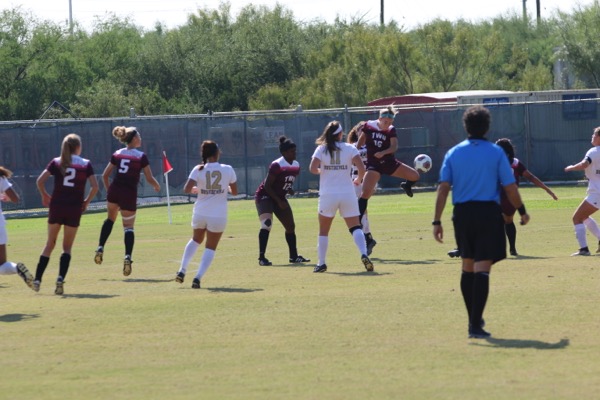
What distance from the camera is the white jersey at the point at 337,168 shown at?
52.1 ft

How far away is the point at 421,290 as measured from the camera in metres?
14.0

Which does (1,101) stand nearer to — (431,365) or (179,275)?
(179,275)

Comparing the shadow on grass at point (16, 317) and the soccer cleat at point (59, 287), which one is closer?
the shadow on grass at point (16, 317)

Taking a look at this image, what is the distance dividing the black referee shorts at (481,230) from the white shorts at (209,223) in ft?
15.6

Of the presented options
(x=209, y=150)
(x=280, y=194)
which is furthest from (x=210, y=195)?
(x=280, y=194)

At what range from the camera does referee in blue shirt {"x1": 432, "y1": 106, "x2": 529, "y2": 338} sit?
10.5 meters

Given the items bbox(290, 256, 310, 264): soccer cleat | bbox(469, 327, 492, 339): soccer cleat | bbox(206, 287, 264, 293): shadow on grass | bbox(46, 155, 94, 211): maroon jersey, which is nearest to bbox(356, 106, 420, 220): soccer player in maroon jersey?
bbox(290, 256, 310, 264): soccer cleat

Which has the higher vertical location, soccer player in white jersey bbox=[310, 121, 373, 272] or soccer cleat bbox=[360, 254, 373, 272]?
soccer player in white jersey bbox=[310, 121, 373, 272]

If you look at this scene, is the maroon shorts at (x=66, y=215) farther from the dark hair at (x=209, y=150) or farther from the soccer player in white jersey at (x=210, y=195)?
the dark hair at (x=209, y=150)

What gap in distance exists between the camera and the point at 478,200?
34.4 ft

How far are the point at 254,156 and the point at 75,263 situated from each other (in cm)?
1915

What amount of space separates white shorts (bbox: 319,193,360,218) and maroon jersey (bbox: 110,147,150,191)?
8.57ft

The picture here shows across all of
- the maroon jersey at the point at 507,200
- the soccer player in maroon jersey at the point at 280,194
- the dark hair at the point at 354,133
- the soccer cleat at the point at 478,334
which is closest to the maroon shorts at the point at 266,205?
the soccer player in maroon jersey at the point at 280,194

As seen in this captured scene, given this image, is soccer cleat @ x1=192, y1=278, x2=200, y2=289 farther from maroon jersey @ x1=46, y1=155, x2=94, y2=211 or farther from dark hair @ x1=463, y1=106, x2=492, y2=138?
dark hair @ x1=463, y1=106, x2=492, y2=138
